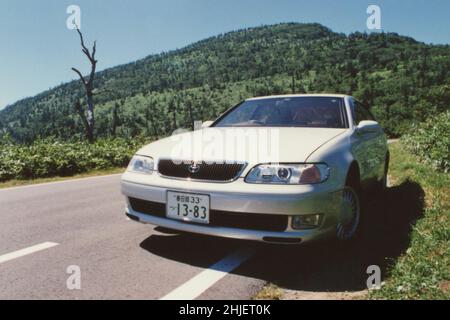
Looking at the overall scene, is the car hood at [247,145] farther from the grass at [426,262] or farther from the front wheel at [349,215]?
the grass at [426,262]

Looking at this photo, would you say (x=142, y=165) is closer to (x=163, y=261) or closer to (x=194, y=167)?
(x=194, y=167)

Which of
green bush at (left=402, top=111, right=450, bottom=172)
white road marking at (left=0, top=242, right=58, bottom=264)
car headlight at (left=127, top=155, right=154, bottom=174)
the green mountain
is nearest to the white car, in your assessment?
car headlight at (left=127, top=155, right=154, bottom=174)

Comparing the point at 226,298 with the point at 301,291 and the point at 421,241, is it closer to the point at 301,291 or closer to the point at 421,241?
the point at 301,291

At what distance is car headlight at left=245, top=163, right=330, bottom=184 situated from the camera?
3045 millimetres

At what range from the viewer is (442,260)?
305 cm

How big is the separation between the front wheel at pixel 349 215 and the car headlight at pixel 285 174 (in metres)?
0.57

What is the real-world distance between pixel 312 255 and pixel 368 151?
5.63 feet

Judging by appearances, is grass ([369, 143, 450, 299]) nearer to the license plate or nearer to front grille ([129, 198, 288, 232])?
front grille ([129, 198, 288, 232])

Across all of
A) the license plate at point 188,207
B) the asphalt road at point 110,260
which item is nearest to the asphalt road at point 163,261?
the asphalt road at point 110,260

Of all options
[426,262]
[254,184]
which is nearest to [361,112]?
[426,262]

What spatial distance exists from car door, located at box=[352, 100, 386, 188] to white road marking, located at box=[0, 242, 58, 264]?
3.23 meters

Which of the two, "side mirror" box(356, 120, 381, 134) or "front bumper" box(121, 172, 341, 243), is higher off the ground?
"side mirror" box(356, 120, 381, 134)

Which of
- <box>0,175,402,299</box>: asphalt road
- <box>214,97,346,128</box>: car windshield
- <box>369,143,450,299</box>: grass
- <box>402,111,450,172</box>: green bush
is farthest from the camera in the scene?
<box>402,111,450,172</box>: green bush

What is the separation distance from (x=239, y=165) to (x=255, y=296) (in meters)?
1.02
